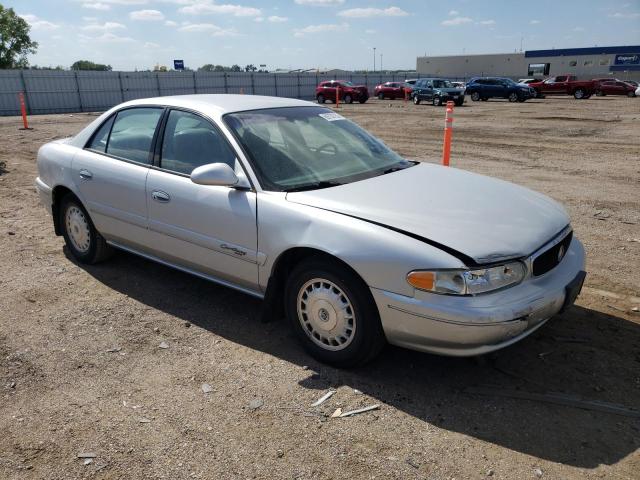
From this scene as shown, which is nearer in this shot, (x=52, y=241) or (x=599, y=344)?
(x=599, y=344)

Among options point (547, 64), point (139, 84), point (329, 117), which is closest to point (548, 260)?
point (329, 117)

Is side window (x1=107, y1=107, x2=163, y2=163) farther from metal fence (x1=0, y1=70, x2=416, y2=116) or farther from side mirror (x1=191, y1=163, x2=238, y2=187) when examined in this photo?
metal fence (x1=0, y1=70, x2=416, y2=116)

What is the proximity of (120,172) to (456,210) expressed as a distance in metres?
2.75

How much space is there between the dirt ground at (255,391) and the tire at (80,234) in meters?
0.14

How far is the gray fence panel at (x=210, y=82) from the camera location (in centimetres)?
3556

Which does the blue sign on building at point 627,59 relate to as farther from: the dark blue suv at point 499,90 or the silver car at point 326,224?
the silver car at point 326,224

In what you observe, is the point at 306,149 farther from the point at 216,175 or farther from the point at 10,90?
the point at 10,90

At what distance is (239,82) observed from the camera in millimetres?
37344

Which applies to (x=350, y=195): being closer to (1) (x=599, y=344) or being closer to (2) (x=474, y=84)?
(1) (x=599, y=344)

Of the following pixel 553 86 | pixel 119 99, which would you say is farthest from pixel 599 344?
pixel 553 86

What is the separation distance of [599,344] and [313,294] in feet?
6.56

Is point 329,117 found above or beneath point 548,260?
above

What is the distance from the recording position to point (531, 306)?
2.94 metres

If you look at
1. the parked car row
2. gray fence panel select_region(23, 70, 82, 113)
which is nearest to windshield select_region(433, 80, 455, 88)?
the parked car row
